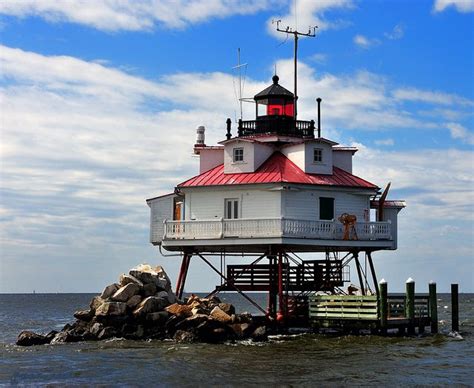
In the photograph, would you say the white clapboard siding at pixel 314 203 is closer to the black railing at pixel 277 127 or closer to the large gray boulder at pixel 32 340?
the black railing at pixel 277 127

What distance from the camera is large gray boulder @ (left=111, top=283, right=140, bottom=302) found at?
34.9 m

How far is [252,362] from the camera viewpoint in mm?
28156

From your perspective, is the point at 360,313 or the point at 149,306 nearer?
the point at 149,306

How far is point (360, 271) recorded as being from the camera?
1544 inches

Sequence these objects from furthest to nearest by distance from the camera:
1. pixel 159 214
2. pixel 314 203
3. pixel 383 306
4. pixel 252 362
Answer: pixel 159 214 < pixel 314 203 < pixel 383 306 < pixel 252 362

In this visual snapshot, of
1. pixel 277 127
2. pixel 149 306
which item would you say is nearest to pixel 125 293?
pixel 149 306

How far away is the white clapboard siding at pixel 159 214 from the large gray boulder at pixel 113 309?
19.6 feet

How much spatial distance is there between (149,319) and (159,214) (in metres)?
7.45

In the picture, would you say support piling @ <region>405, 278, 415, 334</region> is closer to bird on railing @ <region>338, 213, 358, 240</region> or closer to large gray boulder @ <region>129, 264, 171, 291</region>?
bird on railing @ <region>338, 213, 358, 240</region>

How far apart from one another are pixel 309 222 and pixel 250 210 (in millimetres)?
2911

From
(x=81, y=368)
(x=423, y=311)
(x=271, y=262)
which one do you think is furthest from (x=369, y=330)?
(x=81, y=368)

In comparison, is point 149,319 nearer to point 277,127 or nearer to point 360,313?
point 360,313

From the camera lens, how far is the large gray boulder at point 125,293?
1373 inches

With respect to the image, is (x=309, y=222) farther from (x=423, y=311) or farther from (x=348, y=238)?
(x=423, y=311)
